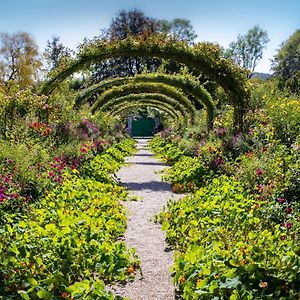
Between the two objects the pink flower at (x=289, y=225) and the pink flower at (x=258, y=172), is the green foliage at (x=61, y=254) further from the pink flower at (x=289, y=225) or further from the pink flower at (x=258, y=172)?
the pink flower at (x=258, y=172)

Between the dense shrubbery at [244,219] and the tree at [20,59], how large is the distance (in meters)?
31.2

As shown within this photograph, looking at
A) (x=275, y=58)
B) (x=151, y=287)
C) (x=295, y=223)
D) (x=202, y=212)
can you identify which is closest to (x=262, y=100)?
(x=202, y=212)

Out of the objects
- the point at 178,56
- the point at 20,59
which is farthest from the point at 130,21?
the point at 178,56

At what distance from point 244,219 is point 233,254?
1.42 meters

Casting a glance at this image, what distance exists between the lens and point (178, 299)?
418 cm

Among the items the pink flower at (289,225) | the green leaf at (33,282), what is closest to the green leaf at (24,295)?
the green leaf at (33,282)

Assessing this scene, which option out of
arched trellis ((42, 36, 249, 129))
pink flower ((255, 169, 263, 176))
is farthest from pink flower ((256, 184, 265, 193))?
arched trellis ((42, 36, 249, 129))

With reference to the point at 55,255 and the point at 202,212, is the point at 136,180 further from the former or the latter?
the point at 55,255

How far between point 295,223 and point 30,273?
2.79 metres

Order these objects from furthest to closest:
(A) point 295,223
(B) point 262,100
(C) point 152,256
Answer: (B) point 262,100 → (C) point 152,256 → (A) point 295,223

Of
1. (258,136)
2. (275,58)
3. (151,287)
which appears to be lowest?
(151,287)

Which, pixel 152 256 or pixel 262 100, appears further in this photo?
A: pixel 262 100

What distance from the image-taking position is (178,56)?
1240 cm

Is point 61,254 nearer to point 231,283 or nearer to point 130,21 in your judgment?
point 231,283
